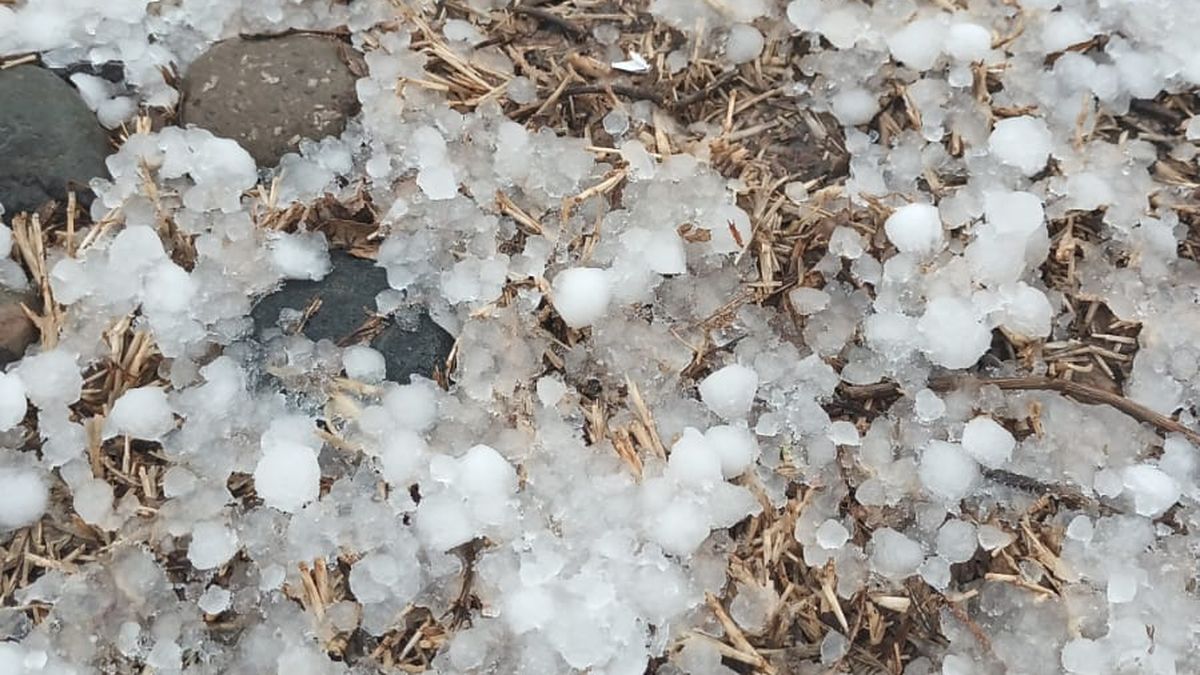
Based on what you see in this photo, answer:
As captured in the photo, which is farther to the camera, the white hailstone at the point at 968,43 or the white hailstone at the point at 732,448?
the white hailstone at the point at 968,43

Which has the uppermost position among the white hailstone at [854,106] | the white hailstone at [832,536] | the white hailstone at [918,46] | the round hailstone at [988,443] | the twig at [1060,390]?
the white hailstone at [918,46]

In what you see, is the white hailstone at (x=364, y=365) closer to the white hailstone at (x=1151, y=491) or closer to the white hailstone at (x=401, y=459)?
the white hailstone at (x=401, y=459)

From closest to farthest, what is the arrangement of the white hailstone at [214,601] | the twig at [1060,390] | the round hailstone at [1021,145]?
the white hailstone at [214,601] < the twig at [1060,390] < the round hailstone at [1021,145]

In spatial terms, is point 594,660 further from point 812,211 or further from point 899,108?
point 899,108

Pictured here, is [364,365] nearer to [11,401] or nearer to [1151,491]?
[11,401]

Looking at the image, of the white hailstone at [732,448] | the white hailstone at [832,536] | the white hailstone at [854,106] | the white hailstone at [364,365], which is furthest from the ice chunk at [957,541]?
the white hailstone at [364,365]

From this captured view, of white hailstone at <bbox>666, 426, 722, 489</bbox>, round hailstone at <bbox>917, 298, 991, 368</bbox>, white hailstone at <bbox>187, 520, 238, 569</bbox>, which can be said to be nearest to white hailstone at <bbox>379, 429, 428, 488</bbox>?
white hailstone at <bbox>187, 520, 238, 569</bbox>

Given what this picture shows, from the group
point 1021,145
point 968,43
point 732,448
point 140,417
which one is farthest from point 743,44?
point 140,417

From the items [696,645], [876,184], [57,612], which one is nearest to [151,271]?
[57,612]
